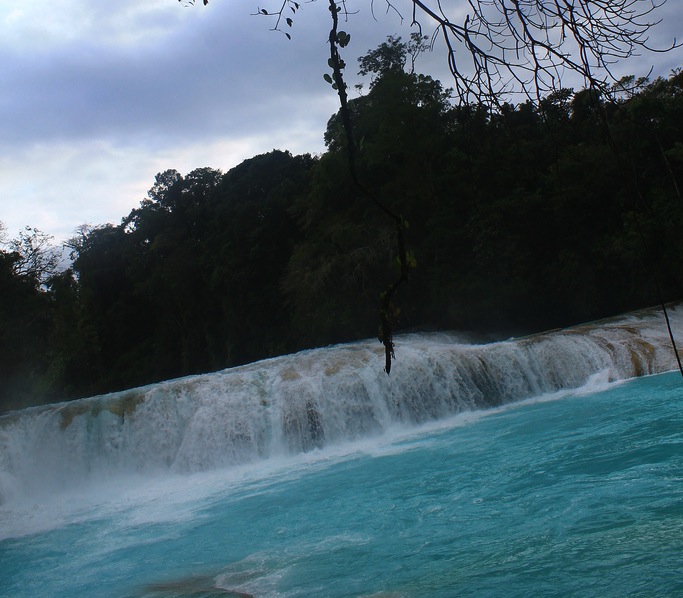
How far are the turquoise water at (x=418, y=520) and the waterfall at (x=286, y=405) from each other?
0.65m

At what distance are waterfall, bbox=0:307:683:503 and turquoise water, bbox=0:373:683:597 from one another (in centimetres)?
65

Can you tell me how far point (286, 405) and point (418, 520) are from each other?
5.97 metres

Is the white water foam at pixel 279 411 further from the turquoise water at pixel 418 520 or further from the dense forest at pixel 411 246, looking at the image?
the dense forest at pixel 411 246

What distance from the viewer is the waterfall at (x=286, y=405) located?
465 inches

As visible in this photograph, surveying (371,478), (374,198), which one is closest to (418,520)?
(371,478)

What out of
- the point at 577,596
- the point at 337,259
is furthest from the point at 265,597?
the point at 337,259

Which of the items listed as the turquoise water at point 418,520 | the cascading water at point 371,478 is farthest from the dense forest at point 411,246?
the turquoise water at point 418,520

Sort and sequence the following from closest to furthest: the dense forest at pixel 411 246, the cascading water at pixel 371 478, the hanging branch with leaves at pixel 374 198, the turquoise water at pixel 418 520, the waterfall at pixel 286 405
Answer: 1. the hanging branch with leaves at pixel 374 198
2. the turquoise water at pixel 418 520
3. the cascading water at pixel 371 478
4. the waterfall at pixel 286 405
5. the dense forest at pixel 411 246

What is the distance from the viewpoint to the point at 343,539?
616 cm

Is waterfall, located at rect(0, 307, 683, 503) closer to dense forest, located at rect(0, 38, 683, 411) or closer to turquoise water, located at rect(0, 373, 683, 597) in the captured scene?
turquoise water, located at rect(0, 373, 683, 597)

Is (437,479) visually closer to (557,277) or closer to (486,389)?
(486,389)

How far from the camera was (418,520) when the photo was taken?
6.28m

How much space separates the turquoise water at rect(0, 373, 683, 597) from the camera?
15.3 feet

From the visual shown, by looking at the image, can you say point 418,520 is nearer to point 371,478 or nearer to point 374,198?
point 371,478
